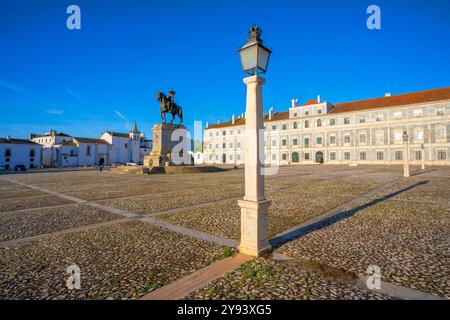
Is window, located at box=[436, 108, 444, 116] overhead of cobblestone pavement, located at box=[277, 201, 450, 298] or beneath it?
overhead

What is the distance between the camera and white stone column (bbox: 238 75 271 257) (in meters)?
4.12

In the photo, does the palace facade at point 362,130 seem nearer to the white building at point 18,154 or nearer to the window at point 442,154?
the window at point 442,154

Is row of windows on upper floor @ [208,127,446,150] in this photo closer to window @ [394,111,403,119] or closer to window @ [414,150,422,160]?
window @ [414,150,422,160]

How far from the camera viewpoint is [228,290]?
3.02 metres

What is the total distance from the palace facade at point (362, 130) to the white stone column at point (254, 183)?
Answer: 28845mm

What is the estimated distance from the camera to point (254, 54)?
13.7 ft

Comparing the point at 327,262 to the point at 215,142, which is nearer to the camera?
the point at 327,262

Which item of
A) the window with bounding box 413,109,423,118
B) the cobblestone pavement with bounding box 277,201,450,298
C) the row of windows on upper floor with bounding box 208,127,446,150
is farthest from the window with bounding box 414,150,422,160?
the cobblestone pavement with bounding box 277,201,450,298

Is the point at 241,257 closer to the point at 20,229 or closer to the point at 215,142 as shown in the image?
the point at 20,229

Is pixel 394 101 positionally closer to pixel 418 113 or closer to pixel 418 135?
pixel 418 113

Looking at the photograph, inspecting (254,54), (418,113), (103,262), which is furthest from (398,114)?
(103,262)
